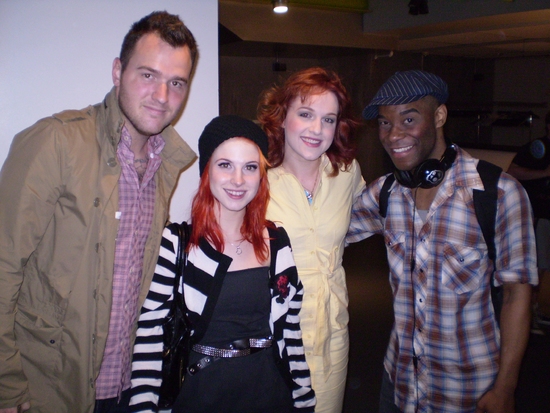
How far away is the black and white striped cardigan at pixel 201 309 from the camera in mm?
1515

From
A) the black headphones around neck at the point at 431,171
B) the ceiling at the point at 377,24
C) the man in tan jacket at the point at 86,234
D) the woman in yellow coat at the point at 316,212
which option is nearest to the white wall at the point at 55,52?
the man in tan jacket at the point at 86,234

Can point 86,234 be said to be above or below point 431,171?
below

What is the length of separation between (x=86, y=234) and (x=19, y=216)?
216 millimetres

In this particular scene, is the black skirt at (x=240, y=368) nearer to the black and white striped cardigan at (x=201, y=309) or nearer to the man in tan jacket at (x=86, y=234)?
the black and white striped cardigan at (x=201, y=309)

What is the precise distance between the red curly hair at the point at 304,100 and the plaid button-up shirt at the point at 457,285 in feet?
1.75

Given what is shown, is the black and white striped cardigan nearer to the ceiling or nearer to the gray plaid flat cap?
the gray plaid flat cap

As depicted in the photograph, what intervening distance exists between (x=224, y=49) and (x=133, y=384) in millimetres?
8362

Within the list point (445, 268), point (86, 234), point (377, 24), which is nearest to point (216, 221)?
point (86, 234)

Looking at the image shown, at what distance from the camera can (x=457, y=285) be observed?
5.66 ft

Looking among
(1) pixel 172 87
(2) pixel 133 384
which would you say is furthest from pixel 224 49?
(2) pixel 133 384

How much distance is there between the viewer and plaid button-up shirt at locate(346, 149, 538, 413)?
166 cm

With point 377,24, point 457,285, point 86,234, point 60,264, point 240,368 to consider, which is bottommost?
point 240,368

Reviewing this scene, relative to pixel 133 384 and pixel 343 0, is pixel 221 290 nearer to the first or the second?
pixel 133 384

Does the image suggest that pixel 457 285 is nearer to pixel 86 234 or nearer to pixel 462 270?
pixel 462 270
